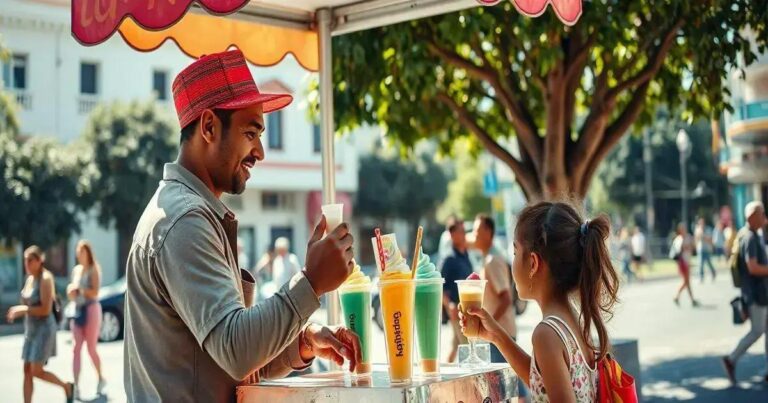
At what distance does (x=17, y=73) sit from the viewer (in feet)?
96.5

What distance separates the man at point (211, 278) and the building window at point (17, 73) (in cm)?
2849

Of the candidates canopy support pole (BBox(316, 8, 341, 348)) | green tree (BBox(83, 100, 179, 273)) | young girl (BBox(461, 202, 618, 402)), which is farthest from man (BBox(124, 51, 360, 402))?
green tree (BBox(83, 100, 179, 273))

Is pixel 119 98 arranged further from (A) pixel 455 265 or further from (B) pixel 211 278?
(B) pixel 211 278

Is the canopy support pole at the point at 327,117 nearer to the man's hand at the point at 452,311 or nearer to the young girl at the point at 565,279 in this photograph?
the young girl at the point at 565,279

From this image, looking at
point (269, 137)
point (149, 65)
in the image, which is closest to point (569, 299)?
point (149, 65)

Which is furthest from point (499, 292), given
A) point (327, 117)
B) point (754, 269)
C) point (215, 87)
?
point (215, 87)

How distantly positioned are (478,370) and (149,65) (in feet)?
103

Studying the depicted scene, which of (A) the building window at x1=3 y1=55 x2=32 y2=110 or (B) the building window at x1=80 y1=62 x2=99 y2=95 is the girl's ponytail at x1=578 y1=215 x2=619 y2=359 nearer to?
(A) the building window at x1=3 y1=55 x2=32 y2=110

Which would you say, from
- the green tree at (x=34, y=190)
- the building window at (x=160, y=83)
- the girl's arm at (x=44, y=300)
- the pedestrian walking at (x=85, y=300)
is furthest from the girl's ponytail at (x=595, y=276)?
the building window at (x=160, y=83)

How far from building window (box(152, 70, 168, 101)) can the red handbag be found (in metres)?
31.4

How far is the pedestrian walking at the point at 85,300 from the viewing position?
11.9 meters

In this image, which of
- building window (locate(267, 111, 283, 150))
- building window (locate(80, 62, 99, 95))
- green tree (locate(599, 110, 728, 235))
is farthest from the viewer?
green tree (locate(599, 110, 728, 235))

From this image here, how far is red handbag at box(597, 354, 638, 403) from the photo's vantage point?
3.07m

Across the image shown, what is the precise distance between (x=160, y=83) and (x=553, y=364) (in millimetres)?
32089
